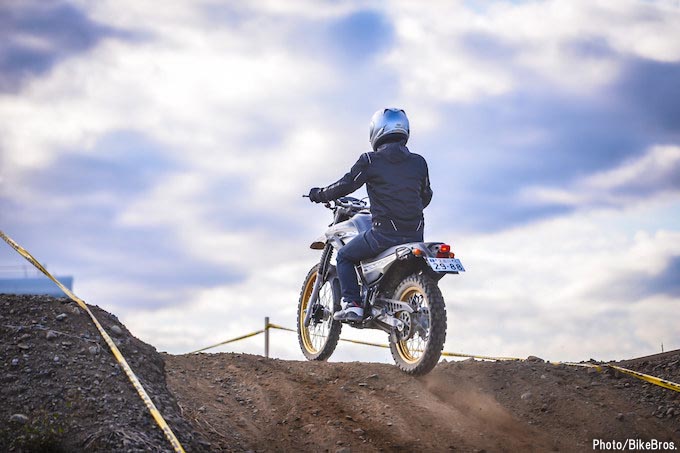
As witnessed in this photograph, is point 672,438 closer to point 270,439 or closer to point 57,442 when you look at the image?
point 270,439

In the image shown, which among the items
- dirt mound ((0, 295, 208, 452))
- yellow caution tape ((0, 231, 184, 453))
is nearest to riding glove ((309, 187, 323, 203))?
dirt mound ((0, 295, 208, 452))

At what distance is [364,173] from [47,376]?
502 cm

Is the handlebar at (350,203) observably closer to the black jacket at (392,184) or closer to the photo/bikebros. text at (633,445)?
the black jacket at (392,184)

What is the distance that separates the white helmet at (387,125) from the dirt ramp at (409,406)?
3.20 meters

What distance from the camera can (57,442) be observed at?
7.44 metres

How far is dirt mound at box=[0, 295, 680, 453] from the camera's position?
789cm

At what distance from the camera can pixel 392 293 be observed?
11.5 meters

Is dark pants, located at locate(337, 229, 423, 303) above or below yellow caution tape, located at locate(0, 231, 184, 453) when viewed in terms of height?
above

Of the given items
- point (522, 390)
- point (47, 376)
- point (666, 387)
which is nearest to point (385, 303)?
point (522, 390)

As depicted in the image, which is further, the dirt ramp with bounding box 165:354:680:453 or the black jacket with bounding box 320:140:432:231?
the black jacket with bounding box 320:140:432:231

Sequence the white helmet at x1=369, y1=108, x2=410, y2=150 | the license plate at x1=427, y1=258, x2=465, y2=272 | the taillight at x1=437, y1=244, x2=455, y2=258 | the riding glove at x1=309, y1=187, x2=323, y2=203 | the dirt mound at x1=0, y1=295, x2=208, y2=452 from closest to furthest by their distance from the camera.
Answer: the dirt mound at x1=0, y1=295, x2=208, y2=452
the license plate at x1=427, y1=258, x2=465, y2=272
the taillight at x1=437, y1=244, x2=455, y2=258
the white helmet at x1=369, y1=108, x2=410, y2=150
the riding glove at x1=309, y1=187, x2=323, y2=203

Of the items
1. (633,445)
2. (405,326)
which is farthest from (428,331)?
(633,445)

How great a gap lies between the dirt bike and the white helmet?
4.22ft

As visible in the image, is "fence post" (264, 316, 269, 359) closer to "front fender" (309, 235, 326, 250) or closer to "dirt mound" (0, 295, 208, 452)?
"front fender" (309, 235, 326, 250)
